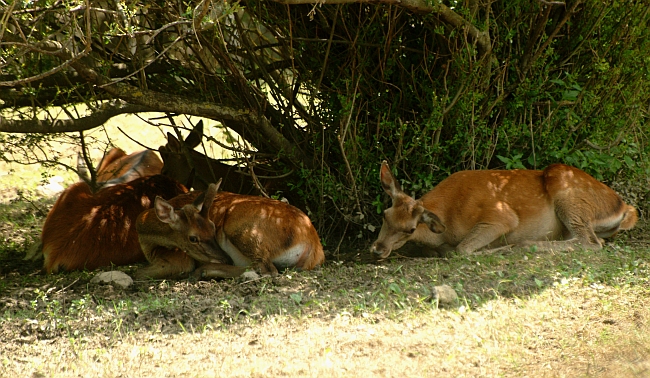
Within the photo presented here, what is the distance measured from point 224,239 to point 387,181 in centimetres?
164

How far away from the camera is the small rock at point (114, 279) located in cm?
699

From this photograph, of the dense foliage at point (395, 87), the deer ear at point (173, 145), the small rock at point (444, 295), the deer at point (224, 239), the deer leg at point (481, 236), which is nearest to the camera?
the small rock at point (444, 295)

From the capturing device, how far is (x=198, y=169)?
9727mm

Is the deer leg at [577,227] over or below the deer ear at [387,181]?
below

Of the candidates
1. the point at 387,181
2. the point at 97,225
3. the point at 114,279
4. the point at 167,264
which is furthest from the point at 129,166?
the point at 387,181

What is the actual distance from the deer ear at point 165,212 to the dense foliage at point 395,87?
0.86 metres

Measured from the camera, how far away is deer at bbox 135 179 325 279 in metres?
7.50

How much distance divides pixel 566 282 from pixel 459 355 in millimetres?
1680

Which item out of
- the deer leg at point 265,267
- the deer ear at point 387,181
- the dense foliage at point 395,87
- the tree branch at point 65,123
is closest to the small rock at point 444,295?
the deer leg at point 265,267

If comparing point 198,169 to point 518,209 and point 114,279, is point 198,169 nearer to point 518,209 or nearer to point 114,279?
point 114,279

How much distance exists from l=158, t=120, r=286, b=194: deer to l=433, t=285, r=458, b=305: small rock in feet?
11.1

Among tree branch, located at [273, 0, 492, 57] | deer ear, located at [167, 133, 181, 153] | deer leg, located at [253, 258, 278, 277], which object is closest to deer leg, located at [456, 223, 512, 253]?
tree branch, located at [273, 0, 492, 57]

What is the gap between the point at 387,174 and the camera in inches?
313

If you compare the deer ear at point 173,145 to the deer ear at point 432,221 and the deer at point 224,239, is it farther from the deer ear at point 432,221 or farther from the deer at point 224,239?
the deer ear at point 432,221
